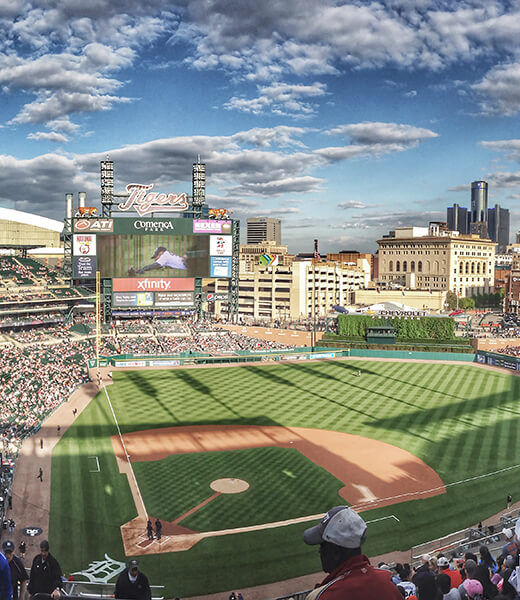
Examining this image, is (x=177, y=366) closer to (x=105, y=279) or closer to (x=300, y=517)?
Answer: (x=105, y=279)

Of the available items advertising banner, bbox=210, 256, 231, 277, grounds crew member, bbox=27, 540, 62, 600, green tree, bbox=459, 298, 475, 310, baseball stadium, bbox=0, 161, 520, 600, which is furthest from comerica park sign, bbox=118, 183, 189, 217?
green tree, bbox=459, 298, 475, 310

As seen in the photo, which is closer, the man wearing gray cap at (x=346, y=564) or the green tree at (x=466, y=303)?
the man wearing gray cap at (x=346, y=564)

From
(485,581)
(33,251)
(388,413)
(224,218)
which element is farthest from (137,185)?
(485,581)

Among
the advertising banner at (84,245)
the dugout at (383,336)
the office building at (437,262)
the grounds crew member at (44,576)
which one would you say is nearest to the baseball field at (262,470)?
the grounds crew member at (44,576)

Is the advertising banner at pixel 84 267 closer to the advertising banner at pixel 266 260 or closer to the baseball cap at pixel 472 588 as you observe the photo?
the advertising banner at pixel 266 260

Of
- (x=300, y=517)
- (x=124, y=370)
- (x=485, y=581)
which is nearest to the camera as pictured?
(x=485, y=581)

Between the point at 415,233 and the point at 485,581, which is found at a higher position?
the point at 415,233

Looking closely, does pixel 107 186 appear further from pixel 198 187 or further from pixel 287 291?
pixel 287 291
